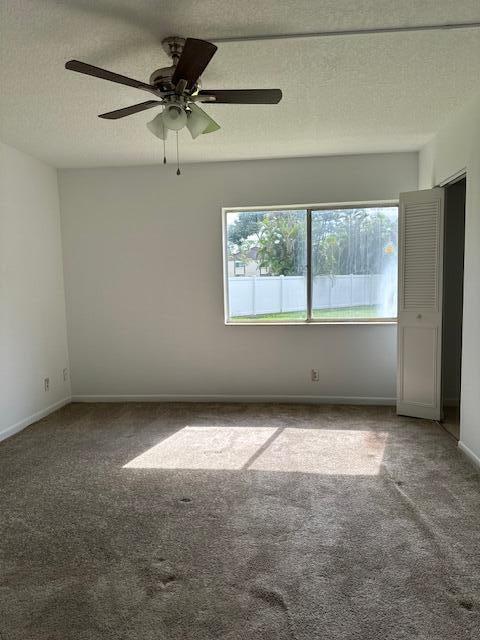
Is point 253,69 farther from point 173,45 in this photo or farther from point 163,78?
point 163,78

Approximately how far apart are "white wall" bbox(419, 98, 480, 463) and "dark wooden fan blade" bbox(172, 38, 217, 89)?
2.05 meters

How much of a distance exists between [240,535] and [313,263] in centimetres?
295

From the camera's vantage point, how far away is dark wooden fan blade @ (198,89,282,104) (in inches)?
81.7

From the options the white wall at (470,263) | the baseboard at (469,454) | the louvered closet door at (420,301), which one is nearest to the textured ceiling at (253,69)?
the white wall at (470,263)

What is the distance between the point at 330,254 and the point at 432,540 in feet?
9.59

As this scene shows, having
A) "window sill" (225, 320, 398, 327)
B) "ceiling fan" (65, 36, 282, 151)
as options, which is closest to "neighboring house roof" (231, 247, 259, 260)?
"window sill" (225, 320, 398, 327)

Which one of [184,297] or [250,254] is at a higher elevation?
[250,254]

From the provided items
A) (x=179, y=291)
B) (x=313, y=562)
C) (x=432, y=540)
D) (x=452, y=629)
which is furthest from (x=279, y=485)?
(x=179, y=291)

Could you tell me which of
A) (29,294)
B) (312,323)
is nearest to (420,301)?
(312,323)

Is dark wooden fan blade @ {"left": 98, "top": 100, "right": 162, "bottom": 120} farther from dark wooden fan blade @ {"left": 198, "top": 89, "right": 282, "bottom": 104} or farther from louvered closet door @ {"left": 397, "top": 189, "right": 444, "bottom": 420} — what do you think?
louvered closet door @ {"left": 397, "top": 189, "right": 444, "bottom": 420}

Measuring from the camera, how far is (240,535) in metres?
2.20

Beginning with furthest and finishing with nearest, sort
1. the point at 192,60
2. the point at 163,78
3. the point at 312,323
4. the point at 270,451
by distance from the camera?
the point at 312,323
the point at 270,451
the point at 163,78
the point at 192,60

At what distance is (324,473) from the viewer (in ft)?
9.41

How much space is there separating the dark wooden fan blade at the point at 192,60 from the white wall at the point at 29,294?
2464mm
